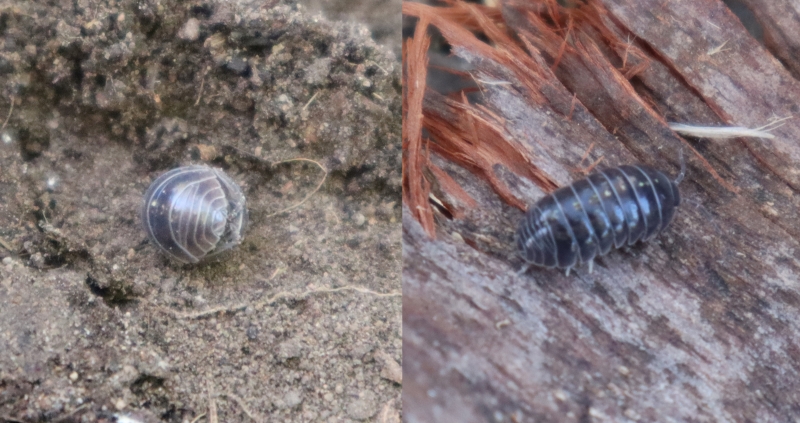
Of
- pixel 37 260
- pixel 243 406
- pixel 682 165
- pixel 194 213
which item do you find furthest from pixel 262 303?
pixel 682 165

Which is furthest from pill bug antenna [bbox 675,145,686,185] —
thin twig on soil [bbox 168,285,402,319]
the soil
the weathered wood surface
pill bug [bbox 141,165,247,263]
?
pill bug [bbox 141,165,247,263]

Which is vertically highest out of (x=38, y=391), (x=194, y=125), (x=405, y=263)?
(x=405, y=263)

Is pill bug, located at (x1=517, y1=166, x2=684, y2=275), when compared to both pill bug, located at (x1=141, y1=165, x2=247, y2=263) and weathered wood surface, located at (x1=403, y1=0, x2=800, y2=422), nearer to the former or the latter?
weathered wood surface, located at (x1=403, y1=0, x2=800, y2=422)

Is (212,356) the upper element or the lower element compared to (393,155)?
lower

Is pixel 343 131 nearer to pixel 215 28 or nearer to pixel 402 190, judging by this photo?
pixel 402 190

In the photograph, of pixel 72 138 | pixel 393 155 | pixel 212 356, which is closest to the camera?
pixel 212 356

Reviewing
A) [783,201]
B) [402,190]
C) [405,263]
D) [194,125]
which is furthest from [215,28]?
[783,201]

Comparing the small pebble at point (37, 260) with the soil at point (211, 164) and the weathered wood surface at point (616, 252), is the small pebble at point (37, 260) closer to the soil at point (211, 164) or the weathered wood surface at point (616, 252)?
the soil at point (211, 164)

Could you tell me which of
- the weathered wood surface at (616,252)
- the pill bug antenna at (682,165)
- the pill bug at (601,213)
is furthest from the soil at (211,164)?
the pill bug antenna at (682,165)

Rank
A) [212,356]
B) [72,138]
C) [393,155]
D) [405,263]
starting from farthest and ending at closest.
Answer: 1. [72,138]
2. [393,155]
3. [212,356]
4. [405,263]
